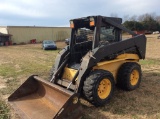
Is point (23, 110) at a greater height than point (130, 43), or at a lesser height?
lesser

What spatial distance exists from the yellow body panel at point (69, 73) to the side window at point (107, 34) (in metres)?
1.16

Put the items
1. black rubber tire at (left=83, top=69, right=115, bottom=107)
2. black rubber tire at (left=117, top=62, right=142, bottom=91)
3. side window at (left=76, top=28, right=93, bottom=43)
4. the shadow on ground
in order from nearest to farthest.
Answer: the shadow on ground < black rubber tire at (left=83, top=69, right=115, bottom=107) < black rubber tire at (left=117, top=62, right=142, bottom=91) < side window at (left=76, top=28, right=93, bottom=43)

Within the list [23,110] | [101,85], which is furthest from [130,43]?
[23,110]

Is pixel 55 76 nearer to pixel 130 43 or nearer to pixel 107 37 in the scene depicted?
pixel 107 37

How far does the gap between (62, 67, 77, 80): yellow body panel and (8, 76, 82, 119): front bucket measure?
732 millimetres

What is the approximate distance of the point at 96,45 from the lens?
5645mm

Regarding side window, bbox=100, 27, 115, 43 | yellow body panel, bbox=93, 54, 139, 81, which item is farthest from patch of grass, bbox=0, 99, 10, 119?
side window, bbox=100, 27, 115, 43

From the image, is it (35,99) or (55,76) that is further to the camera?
(55,76)

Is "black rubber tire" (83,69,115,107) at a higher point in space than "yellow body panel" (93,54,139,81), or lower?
lower

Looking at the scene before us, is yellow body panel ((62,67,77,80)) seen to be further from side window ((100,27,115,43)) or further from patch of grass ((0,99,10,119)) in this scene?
patch of grass ((0,99,10,119))

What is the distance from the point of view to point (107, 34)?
6.08m

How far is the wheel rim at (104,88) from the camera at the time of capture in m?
5.21

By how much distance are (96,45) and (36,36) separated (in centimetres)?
4573

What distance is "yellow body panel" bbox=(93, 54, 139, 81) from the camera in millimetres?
Result: 5543
